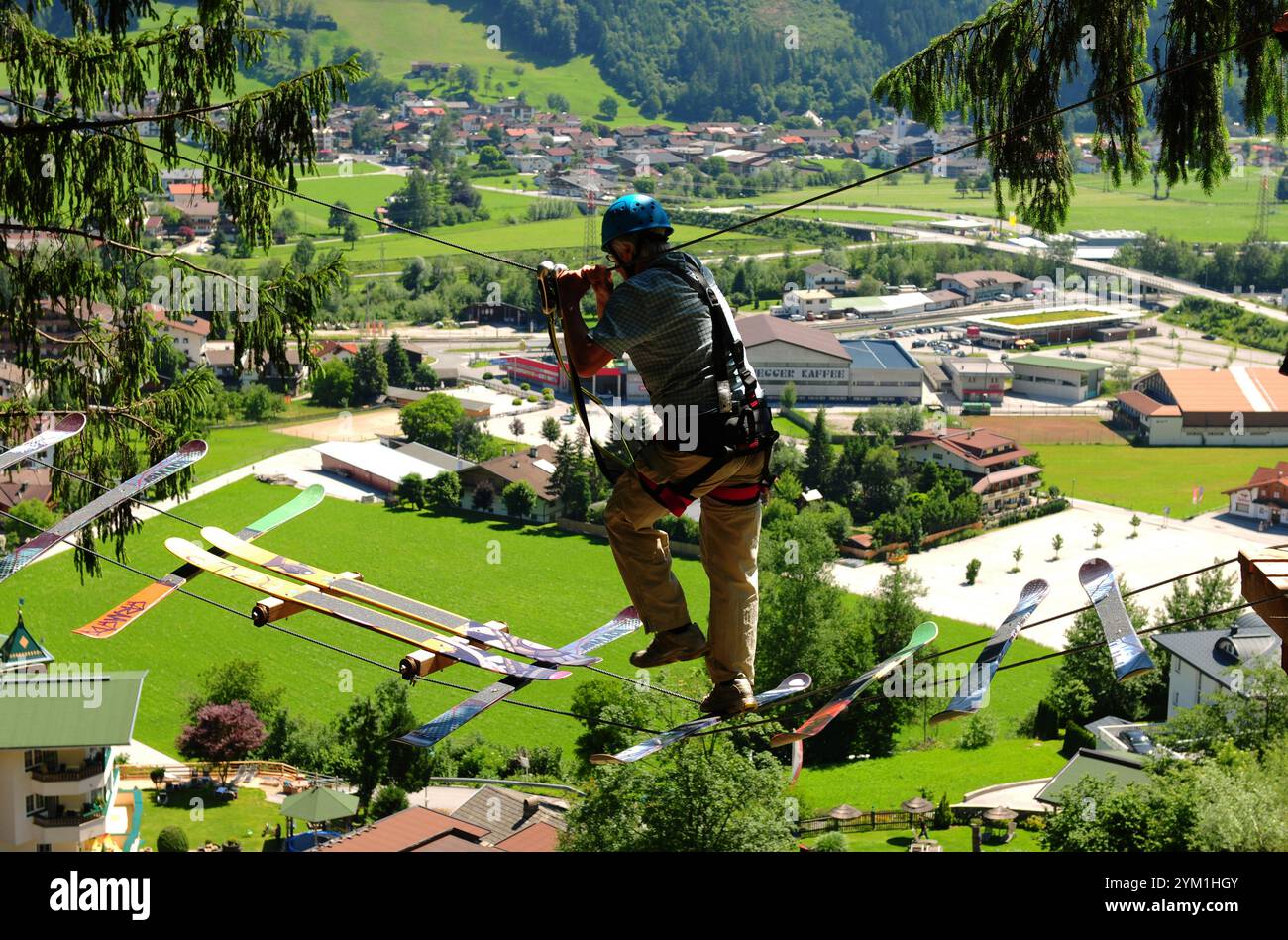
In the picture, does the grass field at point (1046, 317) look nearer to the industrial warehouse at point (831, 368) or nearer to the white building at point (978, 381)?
the white building at point (978, 381)

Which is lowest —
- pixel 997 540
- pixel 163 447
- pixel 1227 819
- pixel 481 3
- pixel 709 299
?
pixel 997 540

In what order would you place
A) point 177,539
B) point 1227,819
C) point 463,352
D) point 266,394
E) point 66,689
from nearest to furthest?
point 177,539, point 1227,819, point 66,689, point 266,394, point 463,352

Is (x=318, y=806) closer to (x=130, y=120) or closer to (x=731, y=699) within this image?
(x=130, y=120)

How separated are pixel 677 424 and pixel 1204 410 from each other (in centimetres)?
5583

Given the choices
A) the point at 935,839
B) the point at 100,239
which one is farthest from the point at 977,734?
the point at 100,239

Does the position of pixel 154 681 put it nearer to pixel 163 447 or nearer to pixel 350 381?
pixel 163 447

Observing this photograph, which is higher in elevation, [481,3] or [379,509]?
[481,3]

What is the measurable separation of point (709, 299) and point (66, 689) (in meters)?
21.3

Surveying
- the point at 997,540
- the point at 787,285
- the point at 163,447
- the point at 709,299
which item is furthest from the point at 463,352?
the point at 709,299

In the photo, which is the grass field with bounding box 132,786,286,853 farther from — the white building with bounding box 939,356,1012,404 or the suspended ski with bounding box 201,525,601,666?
the white building with bounding box 939,356,1012,404

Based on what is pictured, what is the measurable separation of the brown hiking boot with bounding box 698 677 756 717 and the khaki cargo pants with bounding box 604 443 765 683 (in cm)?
4

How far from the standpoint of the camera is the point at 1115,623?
5.74 m

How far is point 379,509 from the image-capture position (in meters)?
45.9

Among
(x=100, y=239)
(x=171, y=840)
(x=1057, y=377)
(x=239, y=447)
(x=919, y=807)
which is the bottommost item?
(x=919, y=807)
